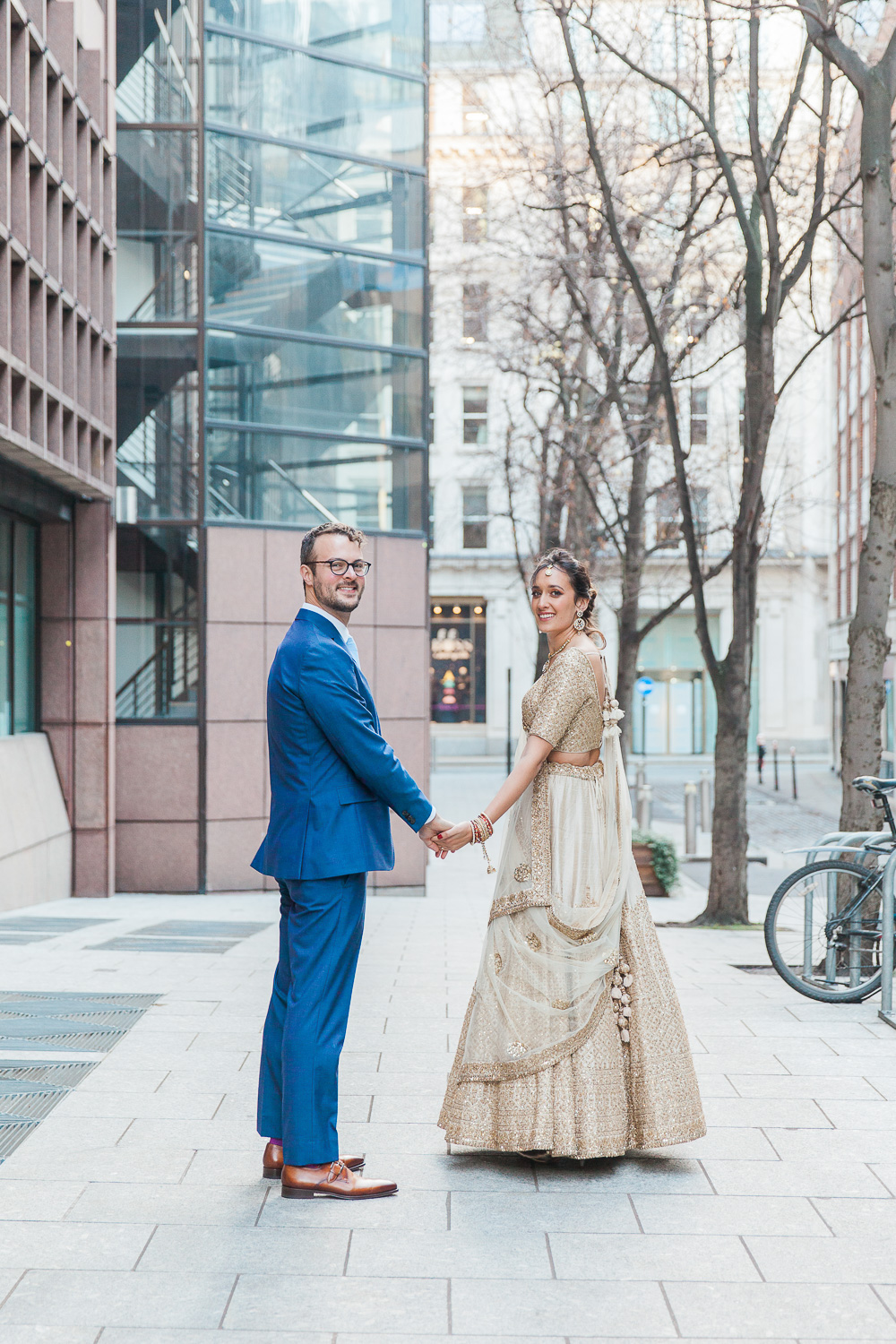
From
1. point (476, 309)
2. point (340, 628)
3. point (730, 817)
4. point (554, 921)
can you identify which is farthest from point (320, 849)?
point (476, 309)

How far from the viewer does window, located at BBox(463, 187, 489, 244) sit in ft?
68.0

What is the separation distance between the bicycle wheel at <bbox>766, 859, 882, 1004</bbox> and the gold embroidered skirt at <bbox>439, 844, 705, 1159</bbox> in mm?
3152

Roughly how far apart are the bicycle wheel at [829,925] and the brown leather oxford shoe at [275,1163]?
367 centimetres

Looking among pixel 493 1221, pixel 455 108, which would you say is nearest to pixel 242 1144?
pixel 493 1221

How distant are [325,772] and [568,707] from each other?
0.83 meters

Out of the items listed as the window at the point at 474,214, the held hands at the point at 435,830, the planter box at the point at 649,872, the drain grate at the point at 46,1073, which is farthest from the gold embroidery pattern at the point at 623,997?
the window at the point at 474,214

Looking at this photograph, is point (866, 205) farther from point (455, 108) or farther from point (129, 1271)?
point (455, 108)

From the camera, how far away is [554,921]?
4.32 m

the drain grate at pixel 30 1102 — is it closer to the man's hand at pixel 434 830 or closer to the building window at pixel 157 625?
the man's hand at pixel 434 830

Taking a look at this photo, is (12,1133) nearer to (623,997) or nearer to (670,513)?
(623,997)

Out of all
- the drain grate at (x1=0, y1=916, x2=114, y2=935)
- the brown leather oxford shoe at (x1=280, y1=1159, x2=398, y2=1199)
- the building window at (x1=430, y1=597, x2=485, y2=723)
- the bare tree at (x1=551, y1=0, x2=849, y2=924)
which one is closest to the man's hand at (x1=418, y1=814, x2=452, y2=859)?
the brown leather oxford shoe at (x1=280, y1=1159, x2=398, y2=1199)

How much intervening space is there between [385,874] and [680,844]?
7217 mm

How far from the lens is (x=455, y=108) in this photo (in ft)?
134

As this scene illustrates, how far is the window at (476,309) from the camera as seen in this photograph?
25328 mm
